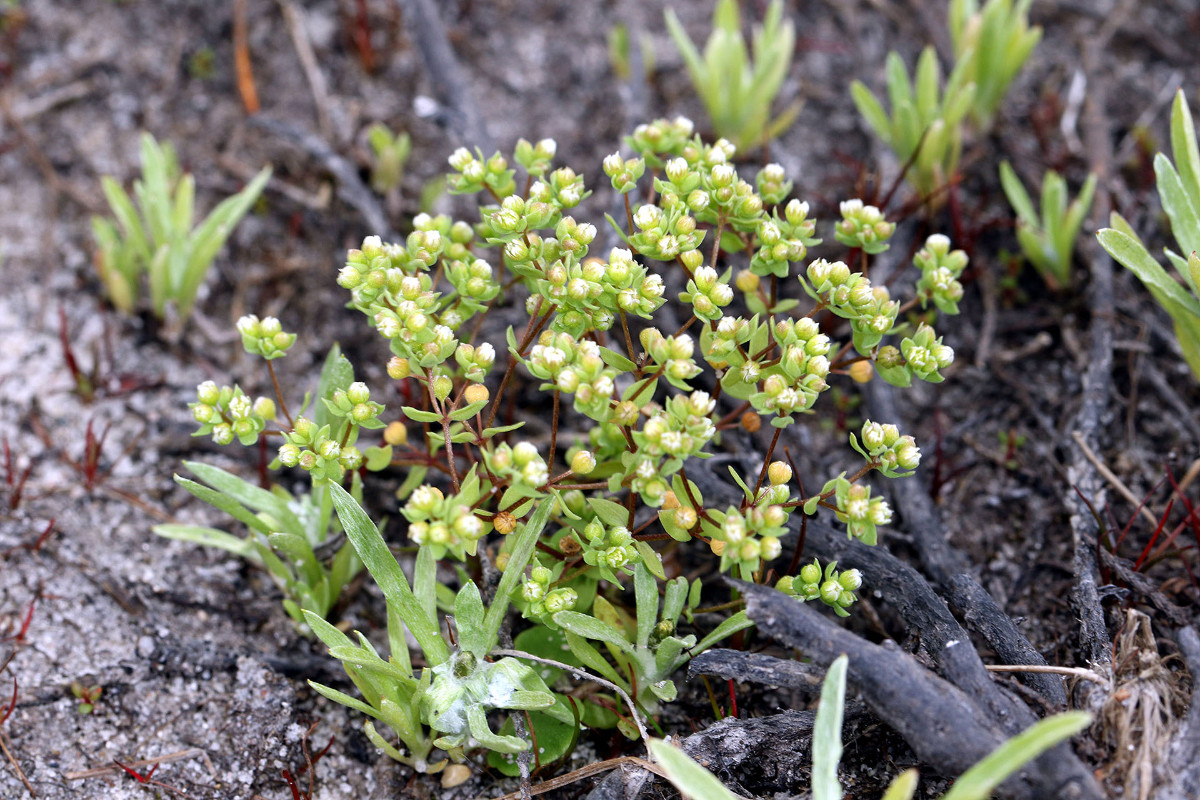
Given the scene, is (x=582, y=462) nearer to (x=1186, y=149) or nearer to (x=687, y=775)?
(x=687, y=775)

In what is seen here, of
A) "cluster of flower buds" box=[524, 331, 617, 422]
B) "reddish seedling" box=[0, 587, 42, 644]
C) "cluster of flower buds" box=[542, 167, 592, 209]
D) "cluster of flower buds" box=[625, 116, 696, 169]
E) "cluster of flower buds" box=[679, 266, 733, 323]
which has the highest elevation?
"cluster of flower buds" box=[625, 116, 696, 169]

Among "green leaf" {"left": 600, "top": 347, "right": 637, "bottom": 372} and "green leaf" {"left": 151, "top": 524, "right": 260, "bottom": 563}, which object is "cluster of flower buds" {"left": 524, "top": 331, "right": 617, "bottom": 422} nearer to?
"green leaf" {"left": 600, "top": 347, "right": 637, "bottom": 372}

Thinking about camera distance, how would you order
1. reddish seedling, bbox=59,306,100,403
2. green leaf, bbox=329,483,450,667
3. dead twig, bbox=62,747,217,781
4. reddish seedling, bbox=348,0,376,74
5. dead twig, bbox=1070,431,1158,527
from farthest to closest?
reddish seedling, bbox=348,0,376,74 → reddish seedling, bbox=59,306,100,403 → dead twig, bbox=1070,431,1158,527 → dead twig, bbox=62,747,217,781 → green leaf, bbox=329,483,450,667

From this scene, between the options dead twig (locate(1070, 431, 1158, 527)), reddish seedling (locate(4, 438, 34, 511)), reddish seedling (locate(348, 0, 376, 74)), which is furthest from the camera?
reddish seedling (locate(348, 0, 376, 74))

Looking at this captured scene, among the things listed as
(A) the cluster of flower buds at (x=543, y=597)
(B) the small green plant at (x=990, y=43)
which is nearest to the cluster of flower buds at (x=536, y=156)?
(A) the cluster of flower buds at (x=543, y=597)

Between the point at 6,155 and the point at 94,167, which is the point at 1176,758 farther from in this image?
the point at 6,155

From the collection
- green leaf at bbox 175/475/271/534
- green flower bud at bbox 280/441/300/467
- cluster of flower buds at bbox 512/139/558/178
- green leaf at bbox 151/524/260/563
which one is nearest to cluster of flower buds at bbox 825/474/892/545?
cluster of flower buds at bbox 512/139/558/178

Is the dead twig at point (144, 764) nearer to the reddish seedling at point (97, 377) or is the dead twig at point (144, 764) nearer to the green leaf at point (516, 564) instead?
the green leaf at point (516, 564)
